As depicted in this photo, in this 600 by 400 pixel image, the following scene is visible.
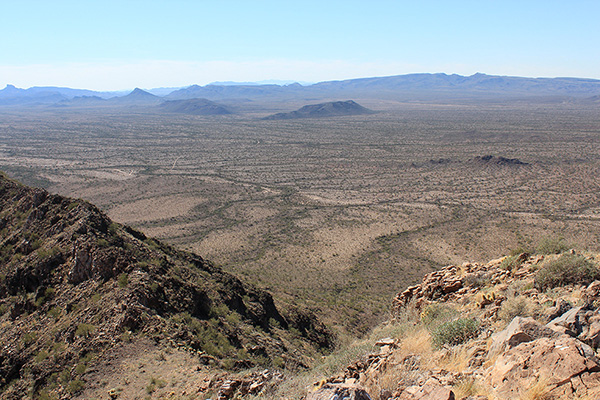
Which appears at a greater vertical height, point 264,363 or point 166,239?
point 264,363

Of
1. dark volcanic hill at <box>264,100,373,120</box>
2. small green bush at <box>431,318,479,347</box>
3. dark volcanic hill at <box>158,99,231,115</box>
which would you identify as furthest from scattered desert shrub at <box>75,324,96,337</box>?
dark volcanic hill at <box>158,99,231,115</box>

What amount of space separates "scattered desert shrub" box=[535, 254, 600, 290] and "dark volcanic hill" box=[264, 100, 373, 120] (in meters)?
131

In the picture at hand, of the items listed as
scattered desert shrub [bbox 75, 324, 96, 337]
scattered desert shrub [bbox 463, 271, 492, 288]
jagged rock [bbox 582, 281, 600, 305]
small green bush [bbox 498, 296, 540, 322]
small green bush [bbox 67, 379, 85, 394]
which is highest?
jagged rock [bbox 582, 281, 600, 305]

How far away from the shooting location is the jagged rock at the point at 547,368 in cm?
457

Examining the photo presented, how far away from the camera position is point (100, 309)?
991 centimetres

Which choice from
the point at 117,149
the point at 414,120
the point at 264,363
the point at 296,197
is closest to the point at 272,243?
the point at 296,197

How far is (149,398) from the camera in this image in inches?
299

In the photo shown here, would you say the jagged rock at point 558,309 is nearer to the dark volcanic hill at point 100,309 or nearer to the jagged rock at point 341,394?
the jagged rock at point 341,394

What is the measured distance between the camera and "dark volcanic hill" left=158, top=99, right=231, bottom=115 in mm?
167875

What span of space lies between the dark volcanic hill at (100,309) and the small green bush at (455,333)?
4503mm

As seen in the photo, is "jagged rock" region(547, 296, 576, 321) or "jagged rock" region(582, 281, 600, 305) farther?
"jagged rock" region(582, 281, 600, 305)

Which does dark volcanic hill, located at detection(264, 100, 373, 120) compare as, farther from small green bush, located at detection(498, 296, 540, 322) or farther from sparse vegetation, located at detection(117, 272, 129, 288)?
small green bush, located at detection(498, 296, 540, 322)

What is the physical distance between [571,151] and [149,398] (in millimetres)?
78433

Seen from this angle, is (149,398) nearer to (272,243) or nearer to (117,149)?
(272,243)
